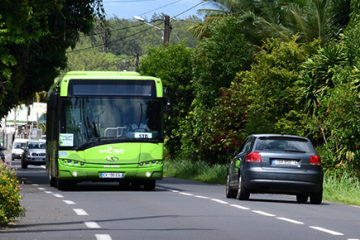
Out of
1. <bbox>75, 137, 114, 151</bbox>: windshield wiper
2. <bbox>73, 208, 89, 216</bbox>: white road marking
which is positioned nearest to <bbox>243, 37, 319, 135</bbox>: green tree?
<bbox>75, 137, 114, 151</bbox>: windshield wiper

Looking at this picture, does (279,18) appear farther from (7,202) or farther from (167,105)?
(7,202)

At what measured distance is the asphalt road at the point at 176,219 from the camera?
1114 cm

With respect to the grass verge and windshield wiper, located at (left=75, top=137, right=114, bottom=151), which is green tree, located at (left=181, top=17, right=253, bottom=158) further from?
windshield wiper, located at (left=75, top=137, right=114, bottom=151)

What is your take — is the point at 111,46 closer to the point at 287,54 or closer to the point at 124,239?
the point at 287,54

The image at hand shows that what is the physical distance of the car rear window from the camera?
58.2 ft

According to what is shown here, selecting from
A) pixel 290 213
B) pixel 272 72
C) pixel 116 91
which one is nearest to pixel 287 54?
pixel 272 72

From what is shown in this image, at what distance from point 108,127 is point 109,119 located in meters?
0.21

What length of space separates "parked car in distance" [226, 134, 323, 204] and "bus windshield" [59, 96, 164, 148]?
4.31m

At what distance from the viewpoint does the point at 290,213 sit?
592 inches

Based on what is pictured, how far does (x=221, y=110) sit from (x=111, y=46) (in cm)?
15414

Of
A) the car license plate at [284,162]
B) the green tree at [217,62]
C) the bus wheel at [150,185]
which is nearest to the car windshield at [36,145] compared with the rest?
the green tree at [217,62]

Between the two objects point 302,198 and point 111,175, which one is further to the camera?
point 111,175

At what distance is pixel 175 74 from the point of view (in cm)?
4216

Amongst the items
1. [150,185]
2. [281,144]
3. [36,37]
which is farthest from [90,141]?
[281,144]
